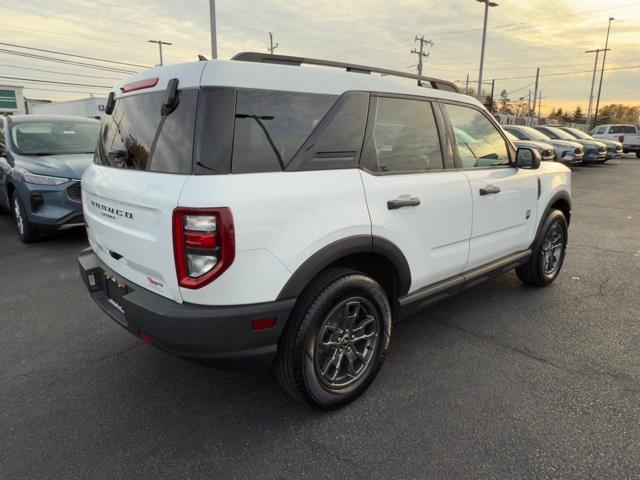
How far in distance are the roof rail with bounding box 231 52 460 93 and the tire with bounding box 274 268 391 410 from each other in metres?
1.19

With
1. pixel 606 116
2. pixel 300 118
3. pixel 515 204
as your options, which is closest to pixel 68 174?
pixel 300 118

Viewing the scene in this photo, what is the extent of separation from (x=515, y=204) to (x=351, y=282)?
201 centimetres

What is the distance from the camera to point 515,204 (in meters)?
3.75

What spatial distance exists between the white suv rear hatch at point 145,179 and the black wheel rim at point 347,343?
0.86 metres

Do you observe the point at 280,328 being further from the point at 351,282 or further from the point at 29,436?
the point at 29,436

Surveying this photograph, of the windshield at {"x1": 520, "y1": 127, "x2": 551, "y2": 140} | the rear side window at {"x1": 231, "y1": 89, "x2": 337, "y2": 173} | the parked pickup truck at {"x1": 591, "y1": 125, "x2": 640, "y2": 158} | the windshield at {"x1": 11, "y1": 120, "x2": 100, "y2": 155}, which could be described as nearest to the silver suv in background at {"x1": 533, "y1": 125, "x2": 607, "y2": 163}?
the windshield at {"x1": 520, "y1": 127, "x2": 551, "y2": 140}

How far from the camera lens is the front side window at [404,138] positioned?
2.70 metres

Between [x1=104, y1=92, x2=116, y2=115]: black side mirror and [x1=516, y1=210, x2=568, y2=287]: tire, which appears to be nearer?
[x1=104, y1=92, x2=116, y2=115]: black side mirror

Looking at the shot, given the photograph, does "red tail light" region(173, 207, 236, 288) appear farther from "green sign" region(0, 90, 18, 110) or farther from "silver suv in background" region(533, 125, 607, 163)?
"green sign" region(0, 90, 18, 110)

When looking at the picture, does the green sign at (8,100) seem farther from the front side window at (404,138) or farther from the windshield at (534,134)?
the front side window at (404,138)

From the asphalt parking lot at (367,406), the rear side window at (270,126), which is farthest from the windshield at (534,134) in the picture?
the rear side window at (270,126)

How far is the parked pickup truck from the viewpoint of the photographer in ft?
79.6

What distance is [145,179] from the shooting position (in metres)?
2.27

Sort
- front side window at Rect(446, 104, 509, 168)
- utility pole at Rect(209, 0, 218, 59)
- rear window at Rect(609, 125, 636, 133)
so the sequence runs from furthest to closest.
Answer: rear window at Rect(609, 125, 636, 133), utility pole at Rect(209, 0, 218, 59), front side window at Rect(446, 104, 509, 168)
